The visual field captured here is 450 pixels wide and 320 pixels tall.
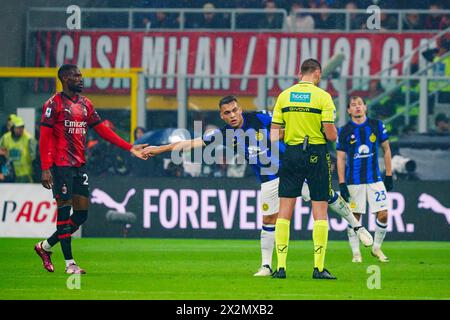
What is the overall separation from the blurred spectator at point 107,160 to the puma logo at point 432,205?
17.7 ft

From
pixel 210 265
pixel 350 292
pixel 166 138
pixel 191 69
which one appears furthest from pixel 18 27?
pixel 350 292

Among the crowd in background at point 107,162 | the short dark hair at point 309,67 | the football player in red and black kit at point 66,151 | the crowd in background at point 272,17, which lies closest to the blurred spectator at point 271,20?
the crowd in background at point 272,17

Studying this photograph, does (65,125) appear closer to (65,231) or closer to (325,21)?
(65,231)

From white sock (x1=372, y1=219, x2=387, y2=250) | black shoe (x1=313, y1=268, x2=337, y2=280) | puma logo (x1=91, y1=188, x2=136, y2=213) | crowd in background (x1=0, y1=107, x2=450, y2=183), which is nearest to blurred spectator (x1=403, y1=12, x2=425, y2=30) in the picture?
crowd in background (x1=0, y1=107, x2=450, y2=183)

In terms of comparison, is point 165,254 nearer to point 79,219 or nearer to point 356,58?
point 79,219

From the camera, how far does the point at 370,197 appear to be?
16156 millimetres

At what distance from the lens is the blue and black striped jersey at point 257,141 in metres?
13.4

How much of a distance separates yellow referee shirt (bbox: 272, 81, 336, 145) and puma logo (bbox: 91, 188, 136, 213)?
26.5ft

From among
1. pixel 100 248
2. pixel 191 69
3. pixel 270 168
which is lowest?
pixel 100 248

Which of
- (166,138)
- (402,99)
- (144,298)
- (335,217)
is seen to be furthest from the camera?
(402,99)

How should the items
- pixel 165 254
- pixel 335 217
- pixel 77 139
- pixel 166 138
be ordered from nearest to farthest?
pixel 77 139 < pixel 165 254 < pixel 335 217 < pixel 166 138

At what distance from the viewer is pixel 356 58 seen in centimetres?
2648
